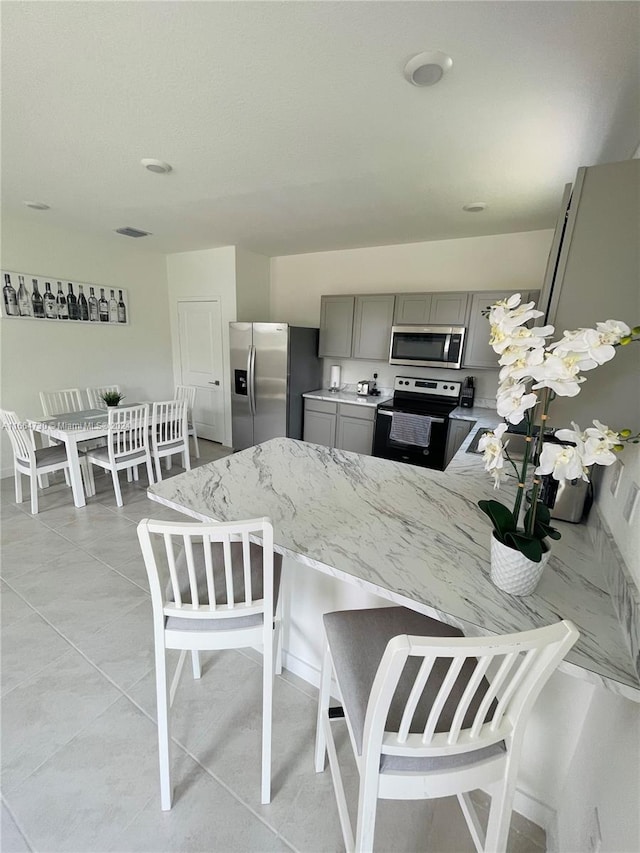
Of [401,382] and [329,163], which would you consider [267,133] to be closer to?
[329,163]

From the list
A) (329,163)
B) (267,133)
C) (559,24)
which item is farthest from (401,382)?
(559,24)

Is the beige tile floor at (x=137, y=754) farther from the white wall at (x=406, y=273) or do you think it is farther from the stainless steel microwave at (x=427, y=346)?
the white wall at (x=406, y=273)

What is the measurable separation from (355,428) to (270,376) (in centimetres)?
116

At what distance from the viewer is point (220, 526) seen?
37.3 inches

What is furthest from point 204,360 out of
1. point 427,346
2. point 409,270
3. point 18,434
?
point 427,346

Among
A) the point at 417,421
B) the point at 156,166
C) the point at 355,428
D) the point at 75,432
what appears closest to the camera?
the point at 156,166

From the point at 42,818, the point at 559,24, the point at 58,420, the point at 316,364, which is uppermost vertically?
the point at 559,24

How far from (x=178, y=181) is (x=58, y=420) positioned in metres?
2.37

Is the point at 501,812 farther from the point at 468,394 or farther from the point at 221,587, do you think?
the point at 468,394

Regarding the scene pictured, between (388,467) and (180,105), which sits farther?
(388,467)

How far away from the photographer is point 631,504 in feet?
3.27

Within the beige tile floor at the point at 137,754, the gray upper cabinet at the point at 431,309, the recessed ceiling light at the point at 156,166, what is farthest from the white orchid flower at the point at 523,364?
the gray upper cabinet at the point at 431,309

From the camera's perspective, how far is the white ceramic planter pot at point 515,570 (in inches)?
35.9

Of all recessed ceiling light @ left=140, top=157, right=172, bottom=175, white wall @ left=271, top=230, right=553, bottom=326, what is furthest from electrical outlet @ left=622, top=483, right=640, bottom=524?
white wall @ left=271, top=230, right=553, bottom=326
